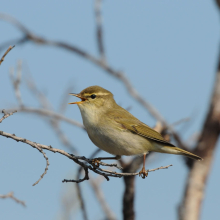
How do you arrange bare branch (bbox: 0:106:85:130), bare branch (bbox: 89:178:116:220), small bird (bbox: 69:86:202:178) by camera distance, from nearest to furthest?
small bird (bbox: 69:86:202:178) < bare branch (bbox: 0:106:85:130) < bare branch (bbox: 89:178:116:220)

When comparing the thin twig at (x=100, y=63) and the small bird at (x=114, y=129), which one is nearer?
the small bird at (x=114, y=129)

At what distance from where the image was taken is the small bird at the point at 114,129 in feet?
19.3

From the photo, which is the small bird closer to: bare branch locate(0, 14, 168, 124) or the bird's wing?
the bird's wing

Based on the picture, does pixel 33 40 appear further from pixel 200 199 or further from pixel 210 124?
pixel 200 199

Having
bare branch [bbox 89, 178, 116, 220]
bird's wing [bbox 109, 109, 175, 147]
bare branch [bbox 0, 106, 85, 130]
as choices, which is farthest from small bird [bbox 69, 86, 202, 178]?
bare branch [bbox 89, 178, 116, 220]

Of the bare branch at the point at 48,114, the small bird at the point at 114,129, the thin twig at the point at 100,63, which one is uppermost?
the thin twig at the point at 100,63

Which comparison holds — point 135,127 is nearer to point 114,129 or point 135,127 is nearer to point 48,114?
point 114,129

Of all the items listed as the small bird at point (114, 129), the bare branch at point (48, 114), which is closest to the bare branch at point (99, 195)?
the bare branch at point (48, 114)

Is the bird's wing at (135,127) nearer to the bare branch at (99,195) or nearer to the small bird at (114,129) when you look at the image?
the small bird at (114,129)

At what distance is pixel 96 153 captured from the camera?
22.9ft

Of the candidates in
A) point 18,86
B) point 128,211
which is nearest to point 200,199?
point 128,211

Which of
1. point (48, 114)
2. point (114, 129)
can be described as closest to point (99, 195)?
point (48, 114)

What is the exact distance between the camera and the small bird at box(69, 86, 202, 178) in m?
5.89

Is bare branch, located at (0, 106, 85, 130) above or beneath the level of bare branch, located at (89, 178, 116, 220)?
above
